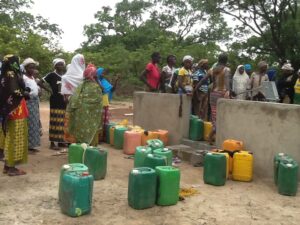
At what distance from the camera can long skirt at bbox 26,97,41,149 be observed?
705cm

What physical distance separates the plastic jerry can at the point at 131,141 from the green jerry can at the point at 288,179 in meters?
3.06

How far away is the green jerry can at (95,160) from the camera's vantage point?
5.55 meters

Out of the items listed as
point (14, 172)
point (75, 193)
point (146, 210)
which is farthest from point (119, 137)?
point (75, 193)

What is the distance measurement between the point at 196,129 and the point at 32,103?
9.96 ft

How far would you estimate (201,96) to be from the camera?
8234mm

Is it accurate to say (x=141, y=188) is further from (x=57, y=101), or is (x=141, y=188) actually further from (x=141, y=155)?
(x=57, y=101)

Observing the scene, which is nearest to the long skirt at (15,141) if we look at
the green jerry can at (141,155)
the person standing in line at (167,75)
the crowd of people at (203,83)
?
the green jerry can at (141,155)

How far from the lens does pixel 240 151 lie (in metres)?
6.19

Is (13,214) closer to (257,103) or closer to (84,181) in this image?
(84,181)

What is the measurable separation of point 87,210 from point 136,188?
0.57 metres

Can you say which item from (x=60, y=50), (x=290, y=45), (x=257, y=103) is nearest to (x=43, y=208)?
(x=257, y=103)

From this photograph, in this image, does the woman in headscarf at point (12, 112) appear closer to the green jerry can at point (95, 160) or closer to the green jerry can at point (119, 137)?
the green jerry can at point (95, 160)

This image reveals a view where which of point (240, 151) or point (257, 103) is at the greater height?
point (257, 103)

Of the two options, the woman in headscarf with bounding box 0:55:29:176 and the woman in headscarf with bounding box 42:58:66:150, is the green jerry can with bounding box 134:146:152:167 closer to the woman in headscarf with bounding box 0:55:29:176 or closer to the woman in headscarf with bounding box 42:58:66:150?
the woman in headscarf with bounding box 0:55:29:176
